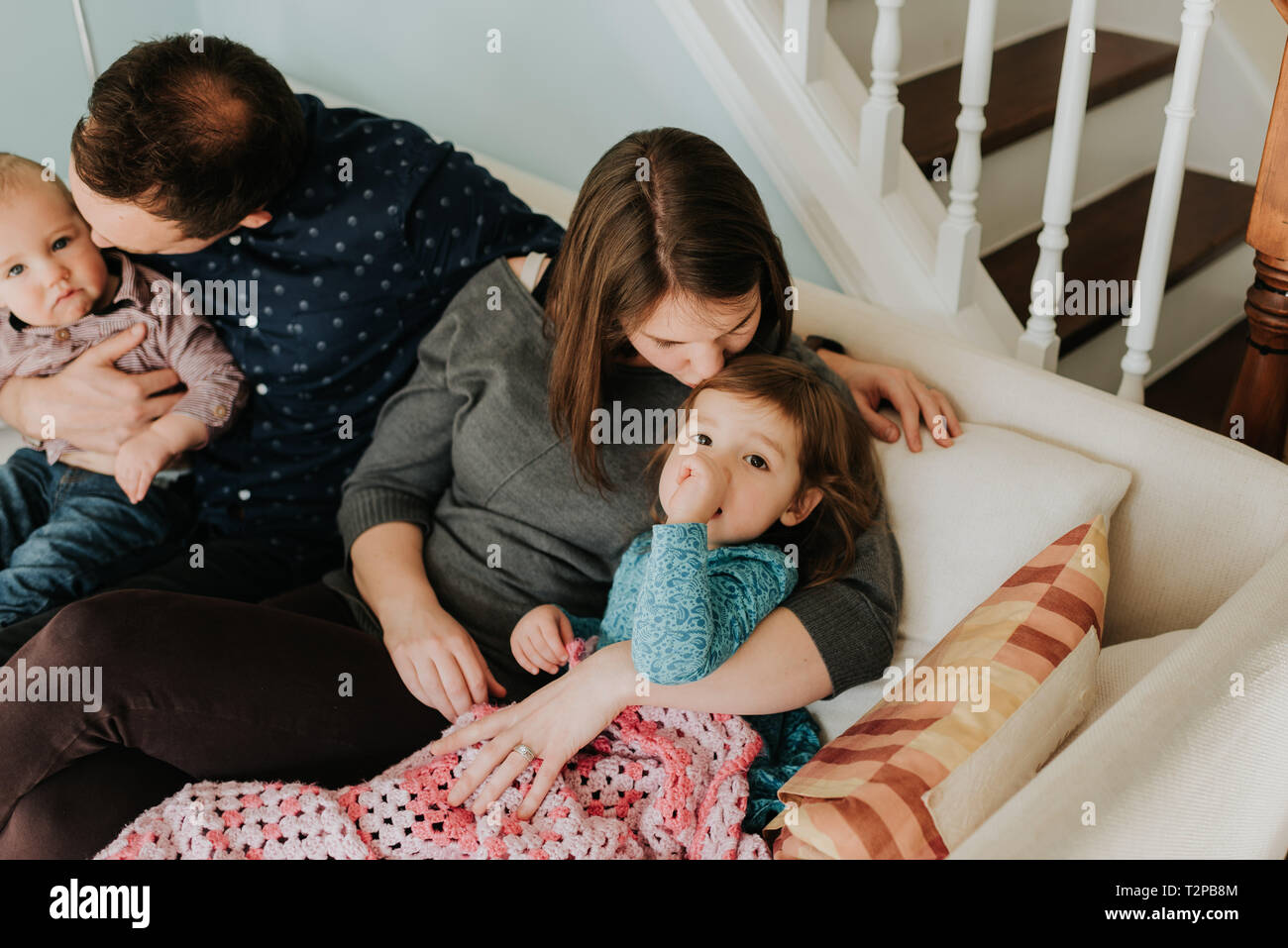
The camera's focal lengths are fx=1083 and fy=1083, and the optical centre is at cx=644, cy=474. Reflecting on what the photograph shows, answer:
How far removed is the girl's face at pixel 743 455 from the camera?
119 cm

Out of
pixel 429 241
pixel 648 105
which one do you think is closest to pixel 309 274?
pixel 429 241

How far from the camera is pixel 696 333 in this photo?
1232 millimetres

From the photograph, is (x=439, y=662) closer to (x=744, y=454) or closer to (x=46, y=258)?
(x=744, y=454)

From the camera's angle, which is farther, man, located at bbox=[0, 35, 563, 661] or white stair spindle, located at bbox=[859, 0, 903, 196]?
white stair spindle, located at bbox=[859, 0, 903, 196]

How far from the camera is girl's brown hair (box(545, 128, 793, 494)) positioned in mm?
1206

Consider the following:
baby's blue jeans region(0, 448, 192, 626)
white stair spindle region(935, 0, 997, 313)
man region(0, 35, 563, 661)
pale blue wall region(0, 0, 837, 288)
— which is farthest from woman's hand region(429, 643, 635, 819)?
pale blue wall region(0, 0, 837, 288)

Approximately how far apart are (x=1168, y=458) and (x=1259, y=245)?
0.34 m

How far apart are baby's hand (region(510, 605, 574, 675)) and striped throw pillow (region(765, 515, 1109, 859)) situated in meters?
0.34

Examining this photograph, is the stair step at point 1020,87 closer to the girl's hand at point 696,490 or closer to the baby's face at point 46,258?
the girl's hand at point 696,490

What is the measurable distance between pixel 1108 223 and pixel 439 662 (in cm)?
169

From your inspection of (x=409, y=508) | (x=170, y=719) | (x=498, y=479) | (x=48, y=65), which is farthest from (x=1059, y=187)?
(x=48, y=65)

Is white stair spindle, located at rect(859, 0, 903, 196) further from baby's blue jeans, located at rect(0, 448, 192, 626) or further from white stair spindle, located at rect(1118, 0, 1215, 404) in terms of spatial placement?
baby's blue jeans, located at rect(0, 448, 192, 626)

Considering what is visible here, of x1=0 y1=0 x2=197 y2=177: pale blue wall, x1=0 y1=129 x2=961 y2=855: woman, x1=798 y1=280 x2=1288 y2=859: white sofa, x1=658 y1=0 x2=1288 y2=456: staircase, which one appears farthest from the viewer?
x1=0 y1=0 x2=197 y2=177: pale blue wall

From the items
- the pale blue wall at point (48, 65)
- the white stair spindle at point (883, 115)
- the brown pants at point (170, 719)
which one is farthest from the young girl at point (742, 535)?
the pale blue wall at point (48, 65)
